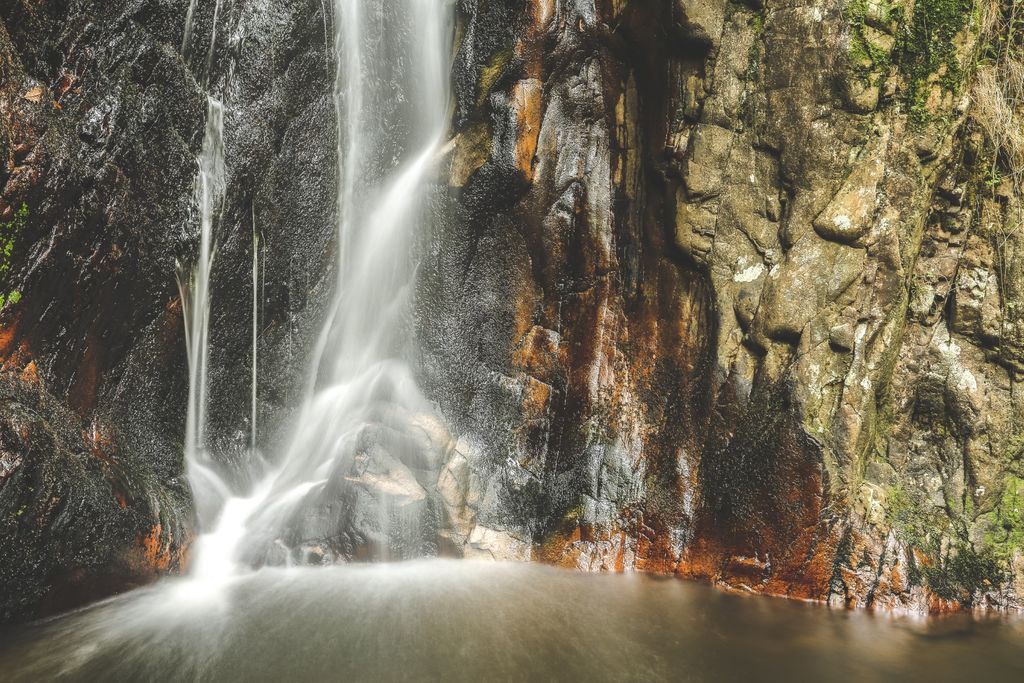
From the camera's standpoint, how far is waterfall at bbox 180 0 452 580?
589cm

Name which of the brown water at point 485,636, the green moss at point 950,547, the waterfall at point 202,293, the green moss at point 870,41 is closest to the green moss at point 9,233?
the waterfall at point 202,293

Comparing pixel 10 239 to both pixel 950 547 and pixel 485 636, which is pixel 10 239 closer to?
pixel 485 636

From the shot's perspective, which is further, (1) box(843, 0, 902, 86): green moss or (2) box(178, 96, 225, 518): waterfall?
(2) box(178, 96, 225, 518): waterfall

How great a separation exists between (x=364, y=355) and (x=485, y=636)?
3.80 meters

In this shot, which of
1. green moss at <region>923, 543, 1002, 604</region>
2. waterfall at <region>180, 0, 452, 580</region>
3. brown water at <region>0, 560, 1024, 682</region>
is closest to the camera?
brown water at <region>0, 560, 1024, 682</region>

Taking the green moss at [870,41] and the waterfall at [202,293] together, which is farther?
the waterfall at [202,293]

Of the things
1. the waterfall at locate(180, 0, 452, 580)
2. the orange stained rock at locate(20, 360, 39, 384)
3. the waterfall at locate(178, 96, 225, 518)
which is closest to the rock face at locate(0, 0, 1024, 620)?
the orange stained rock at locate(20, 360, 39, 384)

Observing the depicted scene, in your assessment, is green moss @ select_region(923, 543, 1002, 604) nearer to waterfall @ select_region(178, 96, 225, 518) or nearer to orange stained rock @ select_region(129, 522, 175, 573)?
orange stained rock @ select_region(129, 522, 175, 573)

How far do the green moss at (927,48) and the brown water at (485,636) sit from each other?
14.0 ft

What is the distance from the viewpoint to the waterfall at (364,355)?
19.3 ft

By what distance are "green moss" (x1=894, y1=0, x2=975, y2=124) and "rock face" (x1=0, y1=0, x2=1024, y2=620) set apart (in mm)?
24

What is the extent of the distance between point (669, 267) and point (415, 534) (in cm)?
372

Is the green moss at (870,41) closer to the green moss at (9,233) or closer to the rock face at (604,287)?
the rock face at (604,287)

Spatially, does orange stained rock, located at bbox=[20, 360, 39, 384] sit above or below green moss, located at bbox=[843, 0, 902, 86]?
below
